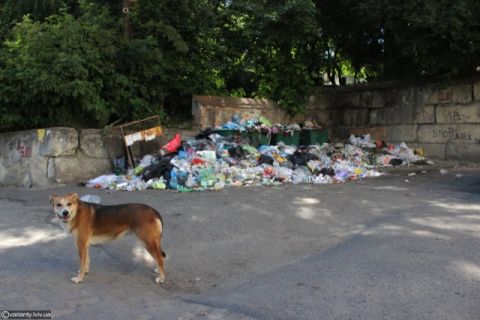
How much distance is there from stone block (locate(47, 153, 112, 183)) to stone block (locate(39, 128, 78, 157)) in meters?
0.13

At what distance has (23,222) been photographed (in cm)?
714

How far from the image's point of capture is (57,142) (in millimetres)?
10750

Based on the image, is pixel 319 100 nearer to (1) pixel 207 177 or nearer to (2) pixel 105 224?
(1) pixel 207 177

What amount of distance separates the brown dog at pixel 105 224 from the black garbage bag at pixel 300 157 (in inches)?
276

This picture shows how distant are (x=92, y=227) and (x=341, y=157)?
28.8ft

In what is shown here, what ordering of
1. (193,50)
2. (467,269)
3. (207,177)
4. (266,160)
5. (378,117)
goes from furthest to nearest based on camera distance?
(378,117) → (193,50) → (266,160) → (207,177) → (467,269)

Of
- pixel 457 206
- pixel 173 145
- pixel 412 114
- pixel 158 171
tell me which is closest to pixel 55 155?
pixel 158 171

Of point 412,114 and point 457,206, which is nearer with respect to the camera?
point 457,206

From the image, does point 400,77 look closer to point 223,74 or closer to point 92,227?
point 223,74

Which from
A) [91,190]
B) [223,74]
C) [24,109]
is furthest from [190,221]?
[223,74]

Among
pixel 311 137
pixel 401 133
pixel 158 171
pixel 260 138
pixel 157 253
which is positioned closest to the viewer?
pixel 157 253

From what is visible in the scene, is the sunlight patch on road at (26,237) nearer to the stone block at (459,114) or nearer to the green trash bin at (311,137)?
the green trash bin at (311,137)

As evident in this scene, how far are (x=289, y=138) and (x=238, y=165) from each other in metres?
2.84

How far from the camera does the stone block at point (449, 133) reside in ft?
40.8
